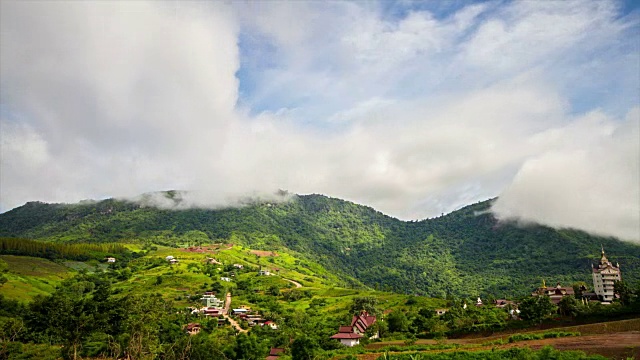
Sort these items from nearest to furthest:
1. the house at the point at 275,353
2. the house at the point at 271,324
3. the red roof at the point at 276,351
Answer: the house at the point at 275,353
the red roof at the point at 276,351
the house at the point at 271,324

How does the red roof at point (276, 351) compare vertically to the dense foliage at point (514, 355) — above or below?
below

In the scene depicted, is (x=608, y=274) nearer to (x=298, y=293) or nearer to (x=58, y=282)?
(x=298, y=293)

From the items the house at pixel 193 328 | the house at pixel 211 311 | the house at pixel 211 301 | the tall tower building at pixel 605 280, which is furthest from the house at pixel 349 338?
the house at pixel 211 301

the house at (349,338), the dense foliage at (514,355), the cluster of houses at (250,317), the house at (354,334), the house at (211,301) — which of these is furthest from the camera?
the house at (211,301)

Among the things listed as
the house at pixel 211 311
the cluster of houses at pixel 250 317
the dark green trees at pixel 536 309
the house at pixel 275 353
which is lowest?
the house at pixel 275 353

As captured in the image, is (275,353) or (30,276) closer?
(275,353)

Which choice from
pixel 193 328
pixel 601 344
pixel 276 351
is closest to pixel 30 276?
pixel 193 328

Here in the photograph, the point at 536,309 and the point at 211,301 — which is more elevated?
the point at 536,309

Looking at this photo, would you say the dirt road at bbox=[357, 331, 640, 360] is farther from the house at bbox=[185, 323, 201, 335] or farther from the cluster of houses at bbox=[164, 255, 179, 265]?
the cluster of houses at bbox=[164, 255, 179, 265]

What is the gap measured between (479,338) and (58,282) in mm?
108763

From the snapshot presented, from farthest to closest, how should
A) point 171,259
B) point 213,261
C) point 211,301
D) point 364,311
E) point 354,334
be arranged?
point 213,261 → point 171,259 → point 211,301 → point 364,311 → point 354,334

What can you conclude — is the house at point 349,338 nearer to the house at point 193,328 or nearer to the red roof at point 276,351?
the red roof at point 276,351

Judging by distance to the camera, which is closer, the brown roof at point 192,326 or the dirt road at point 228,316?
the brown roof at point 192,326

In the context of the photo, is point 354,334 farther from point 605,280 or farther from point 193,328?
point 605,280
